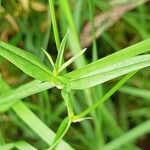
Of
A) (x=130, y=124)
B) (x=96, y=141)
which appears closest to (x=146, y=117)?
(x=130, y=124)

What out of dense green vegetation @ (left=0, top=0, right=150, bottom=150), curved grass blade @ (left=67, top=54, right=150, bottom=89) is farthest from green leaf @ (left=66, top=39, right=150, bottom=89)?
dense green vegetation @ (left=0, top=0, right=150, bottom=150)

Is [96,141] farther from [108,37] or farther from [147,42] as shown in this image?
[147,42]

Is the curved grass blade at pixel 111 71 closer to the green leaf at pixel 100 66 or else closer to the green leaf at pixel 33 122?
the green leaf at pixel 100 66

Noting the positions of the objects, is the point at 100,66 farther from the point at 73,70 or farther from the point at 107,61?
the point at 73,70

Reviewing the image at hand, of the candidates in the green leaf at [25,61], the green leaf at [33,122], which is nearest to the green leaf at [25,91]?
the green leaf at [25,61]

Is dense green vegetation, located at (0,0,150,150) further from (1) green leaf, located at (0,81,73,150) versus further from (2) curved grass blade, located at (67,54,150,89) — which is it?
(2) curved grass blade, located at (67,54,150,89)

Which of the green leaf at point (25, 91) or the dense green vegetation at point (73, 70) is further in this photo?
the dense green vegetation at point (73, 70)
